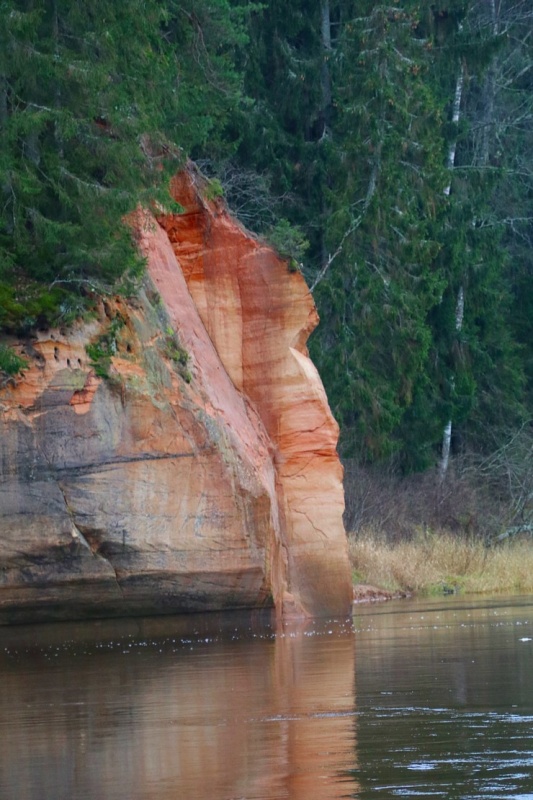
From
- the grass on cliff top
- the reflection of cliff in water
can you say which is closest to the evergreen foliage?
the reflection of cliff in water

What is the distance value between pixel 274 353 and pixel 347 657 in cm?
1035

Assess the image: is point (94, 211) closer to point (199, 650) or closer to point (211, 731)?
point (199, 650)

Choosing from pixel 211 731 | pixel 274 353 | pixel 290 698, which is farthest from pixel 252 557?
pixel 211 731

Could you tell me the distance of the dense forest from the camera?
A: 72.3ft

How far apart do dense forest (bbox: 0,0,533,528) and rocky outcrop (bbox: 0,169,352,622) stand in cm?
97

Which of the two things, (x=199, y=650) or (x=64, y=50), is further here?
(x=64, y=50)

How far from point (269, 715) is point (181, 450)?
1030 cm

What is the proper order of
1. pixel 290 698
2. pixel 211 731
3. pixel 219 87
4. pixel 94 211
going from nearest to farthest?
pixel 211 731, pixel 290 698, pixel 94 211, pixel 219 87

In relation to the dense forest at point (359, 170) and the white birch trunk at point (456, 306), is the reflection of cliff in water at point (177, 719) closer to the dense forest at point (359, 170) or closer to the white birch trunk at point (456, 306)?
the dense forest at point (359, 170)

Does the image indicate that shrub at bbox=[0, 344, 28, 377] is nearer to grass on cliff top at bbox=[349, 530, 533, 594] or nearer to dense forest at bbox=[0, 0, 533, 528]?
dense forest at bbox=[0, 0, 533, 528]

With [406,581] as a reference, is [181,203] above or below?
above

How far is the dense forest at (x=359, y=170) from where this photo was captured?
22.0 metres

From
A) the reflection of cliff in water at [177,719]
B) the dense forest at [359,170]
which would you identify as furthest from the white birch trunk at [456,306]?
the reflection of cliff in water at [177,719]

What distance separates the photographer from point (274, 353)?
2656 centimetres
